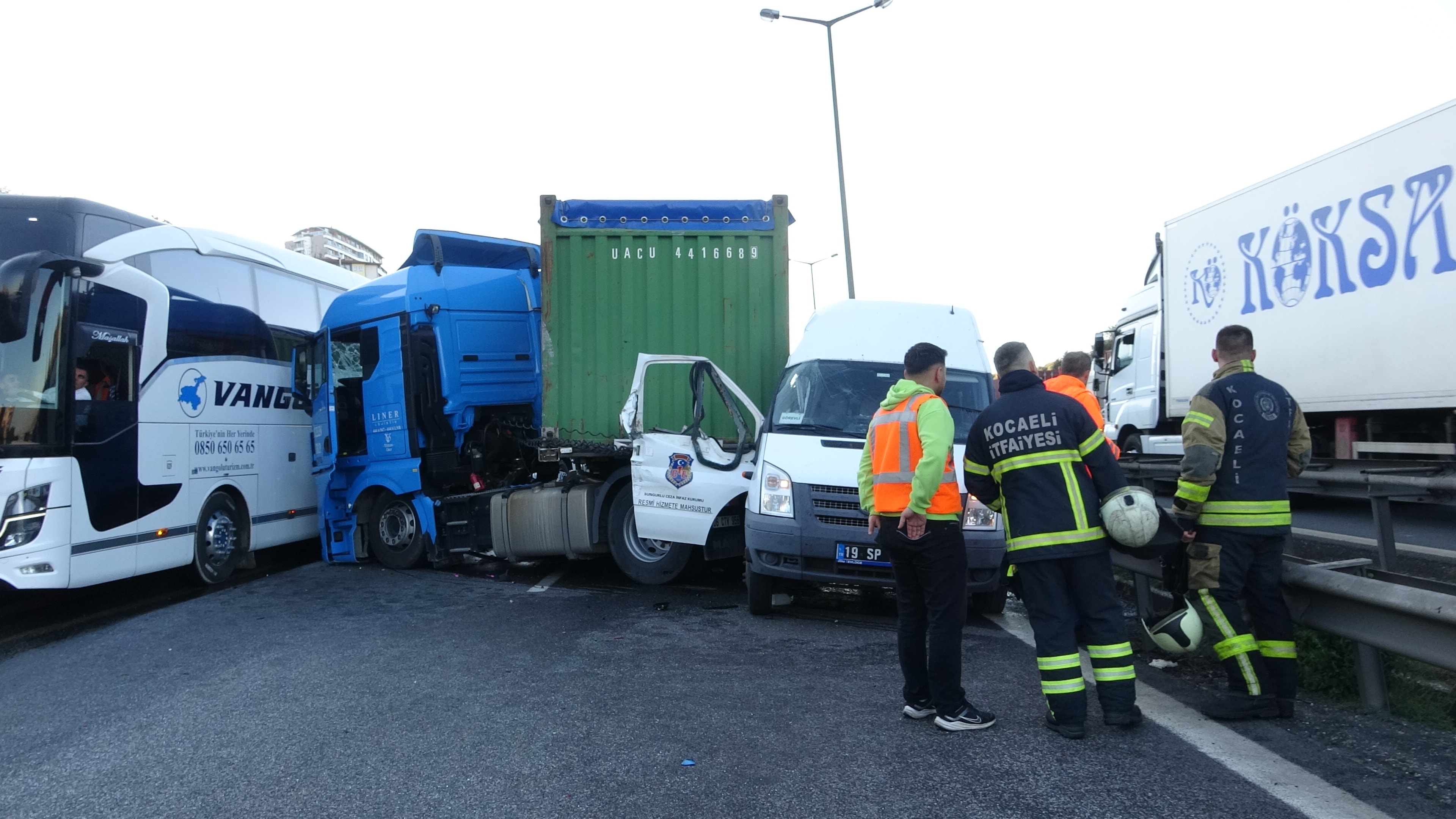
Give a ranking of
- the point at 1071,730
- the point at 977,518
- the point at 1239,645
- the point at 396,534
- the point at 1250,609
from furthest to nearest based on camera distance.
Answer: the point at 396,534 < the point at 977,518 < the point at 1250,609 < the point at 1239,645 < the point at 1071,730

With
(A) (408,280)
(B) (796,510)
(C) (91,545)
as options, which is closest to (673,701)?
(B) (796,510)

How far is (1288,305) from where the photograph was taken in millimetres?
9492

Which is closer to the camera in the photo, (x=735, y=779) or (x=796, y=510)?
(x=735, y=779)

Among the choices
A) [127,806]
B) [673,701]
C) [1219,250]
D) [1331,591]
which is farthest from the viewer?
[1219,250]

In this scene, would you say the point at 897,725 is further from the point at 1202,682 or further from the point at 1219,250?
the point at 1219,250

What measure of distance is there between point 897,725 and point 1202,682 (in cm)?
180

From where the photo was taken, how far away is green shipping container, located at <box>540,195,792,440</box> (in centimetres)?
857

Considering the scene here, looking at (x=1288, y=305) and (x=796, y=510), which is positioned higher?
(x=1288, y=305)

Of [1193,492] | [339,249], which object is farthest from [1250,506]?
[339,249]

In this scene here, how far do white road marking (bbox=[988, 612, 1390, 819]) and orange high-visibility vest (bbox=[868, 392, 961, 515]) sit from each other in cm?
133

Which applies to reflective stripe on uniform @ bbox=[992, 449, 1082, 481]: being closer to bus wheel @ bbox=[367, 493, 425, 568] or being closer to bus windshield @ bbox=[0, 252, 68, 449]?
bus windshield @ bbox=[0, 252, 68, 449]

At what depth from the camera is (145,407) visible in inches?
309

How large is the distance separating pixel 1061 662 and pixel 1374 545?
337 cm

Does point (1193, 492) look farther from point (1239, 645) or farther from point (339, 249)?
point (339, 249)
